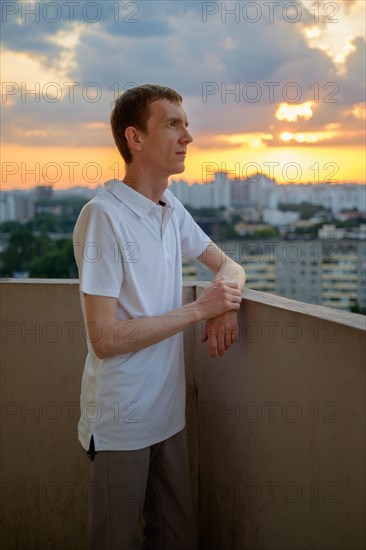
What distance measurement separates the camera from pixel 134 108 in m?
1.84

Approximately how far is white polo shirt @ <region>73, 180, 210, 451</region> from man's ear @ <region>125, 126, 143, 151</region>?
4.6 inches

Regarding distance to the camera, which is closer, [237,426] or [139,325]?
[139,325]

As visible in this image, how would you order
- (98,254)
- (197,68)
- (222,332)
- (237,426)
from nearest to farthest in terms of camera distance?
(98,254) < (222,332) < (237,426) < (197,68)

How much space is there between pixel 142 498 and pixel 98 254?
68 centimetres

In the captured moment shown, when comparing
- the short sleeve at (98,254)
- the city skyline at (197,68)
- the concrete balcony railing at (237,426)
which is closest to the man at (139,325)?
the short sleeve at (98,254)

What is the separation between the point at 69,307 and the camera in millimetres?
2369

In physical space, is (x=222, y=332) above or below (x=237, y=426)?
above

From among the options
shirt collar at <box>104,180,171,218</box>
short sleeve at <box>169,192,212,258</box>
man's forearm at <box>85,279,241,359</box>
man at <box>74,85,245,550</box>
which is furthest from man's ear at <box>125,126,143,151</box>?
man's forearm at <box>85,279,241,359</box>

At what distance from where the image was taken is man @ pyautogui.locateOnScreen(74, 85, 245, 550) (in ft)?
5.47

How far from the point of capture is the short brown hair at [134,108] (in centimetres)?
183

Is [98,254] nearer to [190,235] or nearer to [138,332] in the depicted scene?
[138,332]

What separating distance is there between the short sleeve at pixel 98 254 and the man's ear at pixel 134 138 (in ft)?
0.82

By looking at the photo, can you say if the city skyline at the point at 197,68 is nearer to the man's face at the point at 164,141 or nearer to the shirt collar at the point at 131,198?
the man's face at the point at 164,141

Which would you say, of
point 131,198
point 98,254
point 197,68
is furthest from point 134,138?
point 197,68
